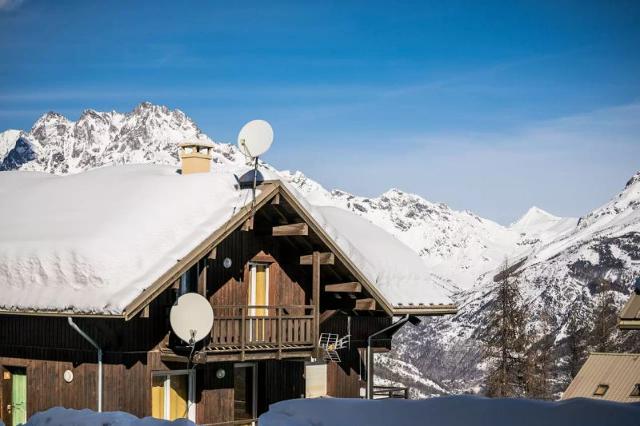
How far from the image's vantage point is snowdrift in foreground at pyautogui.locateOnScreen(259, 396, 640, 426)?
25.5 ft

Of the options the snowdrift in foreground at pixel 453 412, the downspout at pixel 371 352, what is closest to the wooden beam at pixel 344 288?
the downspout at pixel 371 352

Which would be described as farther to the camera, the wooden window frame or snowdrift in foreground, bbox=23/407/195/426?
the wooden window frame

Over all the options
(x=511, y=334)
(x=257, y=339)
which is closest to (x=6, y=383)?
(x=257, y=339)

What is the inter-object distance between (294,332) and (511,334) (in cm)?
2890

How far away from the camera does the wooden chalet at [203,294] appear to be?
18.1m

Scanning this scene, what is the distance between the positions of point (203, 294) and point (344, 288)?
4.06m

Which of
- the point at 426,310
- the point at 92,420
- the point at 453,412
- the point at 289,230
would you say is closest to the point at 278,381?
the point at 289,230

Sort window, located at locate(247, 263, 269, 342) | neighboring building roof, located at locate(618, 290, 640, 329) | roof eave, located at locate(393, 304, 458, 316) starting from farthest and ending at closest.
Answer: neighboring building roof, located at locate(618, 290, 640, 329)
roof eave, located at locate(393, 304, 458, 316)
window, located at locate(247, 263, 269, 342)

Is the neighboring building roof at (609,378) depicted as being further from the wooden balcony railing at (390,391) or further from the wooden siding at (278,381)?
the wooden siding at (278,381)

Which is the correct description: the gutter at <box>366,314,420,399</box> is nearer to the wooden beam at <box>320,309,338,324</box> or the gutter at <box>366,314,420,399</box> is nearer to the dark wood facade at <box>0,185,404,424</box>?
the dark wood facade at <box>0,185,404,424</box>

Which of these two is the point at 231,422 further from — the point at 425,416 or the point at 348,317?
the point at 425,416

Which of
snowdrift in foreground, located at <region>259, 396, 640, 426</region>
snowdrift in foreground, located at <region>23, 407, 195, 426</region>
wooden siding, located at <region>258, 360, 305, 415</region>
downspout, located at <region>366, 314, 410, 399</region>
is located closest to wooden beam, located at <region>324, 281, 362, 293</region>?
wooden siding, located at <region>258, 360, 305, 415</region>

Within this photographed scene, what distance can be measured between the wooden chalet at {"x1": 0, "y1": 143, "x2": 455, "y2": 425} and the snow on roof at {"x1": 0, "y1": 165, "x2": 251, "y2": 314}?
1.9 inches

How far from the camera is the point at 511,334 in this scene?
47.3m
